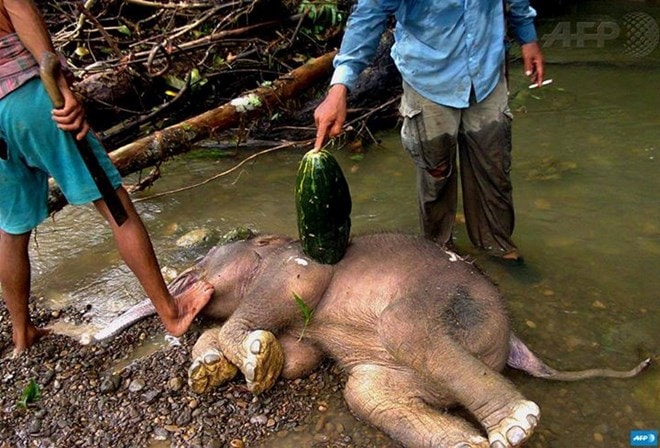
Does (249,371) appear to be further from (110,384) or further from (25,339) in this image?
(25,339)

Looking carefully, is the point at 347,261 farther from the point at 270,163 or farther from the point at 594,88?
the point at 594,88

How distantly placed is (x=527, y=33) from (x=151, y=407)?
2910 millimetres

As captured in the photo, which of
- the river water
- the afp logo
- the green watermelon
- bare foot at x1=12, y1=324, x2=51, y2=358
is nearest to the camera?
the afp logo

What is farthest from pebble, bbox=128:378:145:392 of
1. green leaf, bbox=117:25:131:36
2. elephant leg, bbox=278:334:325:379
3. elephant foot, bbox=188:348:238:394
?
green leaf, bbox=117:25:131:36

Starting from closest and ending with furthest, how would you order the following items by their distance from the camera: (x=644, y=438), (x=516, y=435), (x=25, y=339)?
(x=516, y=435)
(x=644, y=438)
(x=25, y=339)

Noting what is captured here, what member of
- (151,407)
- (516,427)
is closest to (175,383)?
(151,407)

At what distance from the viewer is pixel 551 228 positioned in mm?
4359

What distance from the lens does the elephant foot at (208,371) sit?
313 cm

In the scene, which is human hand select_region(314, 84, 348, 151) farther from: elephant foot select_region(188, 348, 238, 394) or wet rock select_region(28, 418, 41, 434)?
wet rock select_region(28, 418, 41, 434)

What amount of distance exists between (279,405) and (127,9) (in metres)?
5.24

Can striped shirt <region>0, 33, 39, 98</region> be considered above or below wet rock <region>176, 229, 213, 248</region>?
above

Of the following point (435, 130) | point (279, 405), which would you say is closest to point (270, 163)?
point (435, 130)

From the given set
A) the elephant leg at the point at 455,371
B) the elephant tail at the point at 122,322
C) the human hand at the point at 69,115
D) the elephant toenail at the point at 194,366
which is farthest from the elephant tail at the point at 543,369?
the human hand at the point at 69,115

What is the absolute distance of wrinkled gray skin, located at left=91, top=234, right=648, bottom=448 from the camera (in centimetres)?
262
